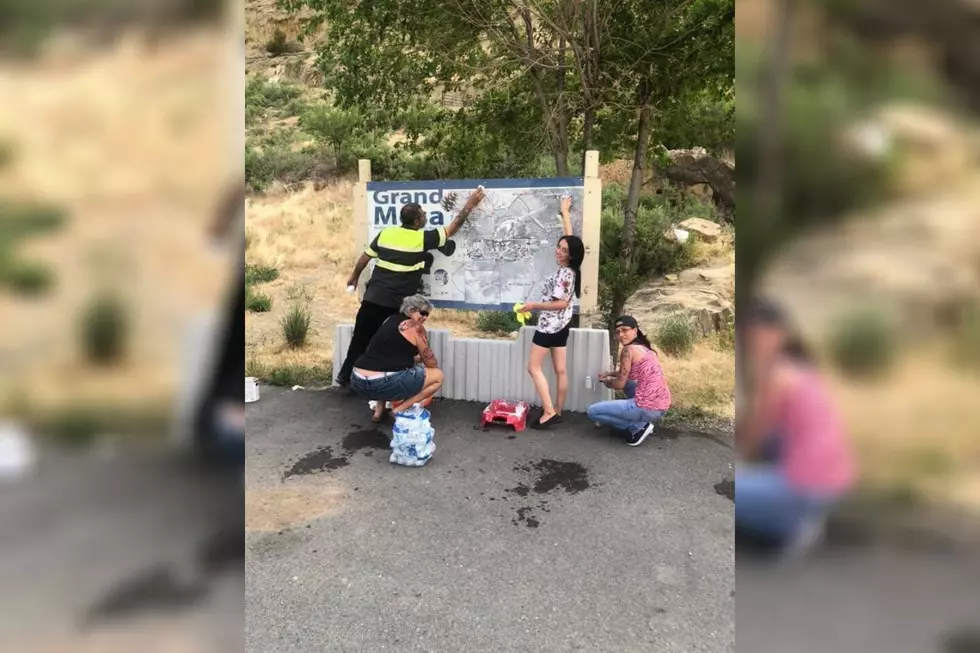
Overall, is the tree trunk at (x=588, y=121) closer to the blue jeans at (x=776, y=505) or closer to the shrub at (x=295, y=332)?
the shrub at (x=295, y=332)

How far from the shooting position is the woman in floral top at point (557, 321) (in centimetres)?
467

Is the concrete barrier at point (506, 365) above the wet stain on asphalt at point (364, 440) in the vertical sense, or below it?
above

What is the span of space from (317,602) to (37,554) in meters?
1.68

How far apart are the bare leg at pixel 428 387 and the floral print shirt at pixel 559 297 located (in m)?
0.91

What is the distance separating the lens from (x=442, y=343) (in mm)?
5414

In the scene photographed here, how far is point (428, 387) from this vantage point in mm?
4691

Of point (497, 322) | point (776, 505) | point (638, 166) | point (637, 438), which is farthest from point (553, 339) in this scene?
point (497, 322)

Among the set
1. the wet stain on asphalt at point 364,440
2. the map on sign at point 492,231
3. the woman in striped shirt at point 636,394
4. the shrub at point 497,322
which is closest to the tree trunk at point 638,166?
the map on sign at point 492,231

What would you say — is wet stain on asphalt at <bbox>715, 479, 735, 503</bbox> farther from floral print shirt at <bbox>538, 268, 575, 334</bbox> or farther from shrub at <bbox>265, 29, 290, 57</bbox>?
shrub at <bbox>265, 29, 290, 57</bbox>

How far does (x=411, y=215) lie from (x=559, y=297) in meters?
1.48

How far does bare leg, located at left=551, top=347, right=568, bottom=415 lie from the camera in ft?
15.6

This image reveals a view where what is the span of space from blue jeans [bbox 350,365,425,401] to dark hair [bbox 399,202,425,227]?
1.34 m

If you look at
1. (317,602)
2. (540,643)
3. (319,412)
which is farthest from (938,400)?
(319,412)

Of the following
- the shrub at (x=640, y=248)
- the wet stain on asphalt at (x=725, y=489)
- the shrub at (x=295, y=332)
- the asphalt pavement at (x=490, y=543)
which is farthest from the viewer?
the shrub at (x=295, y=332)
